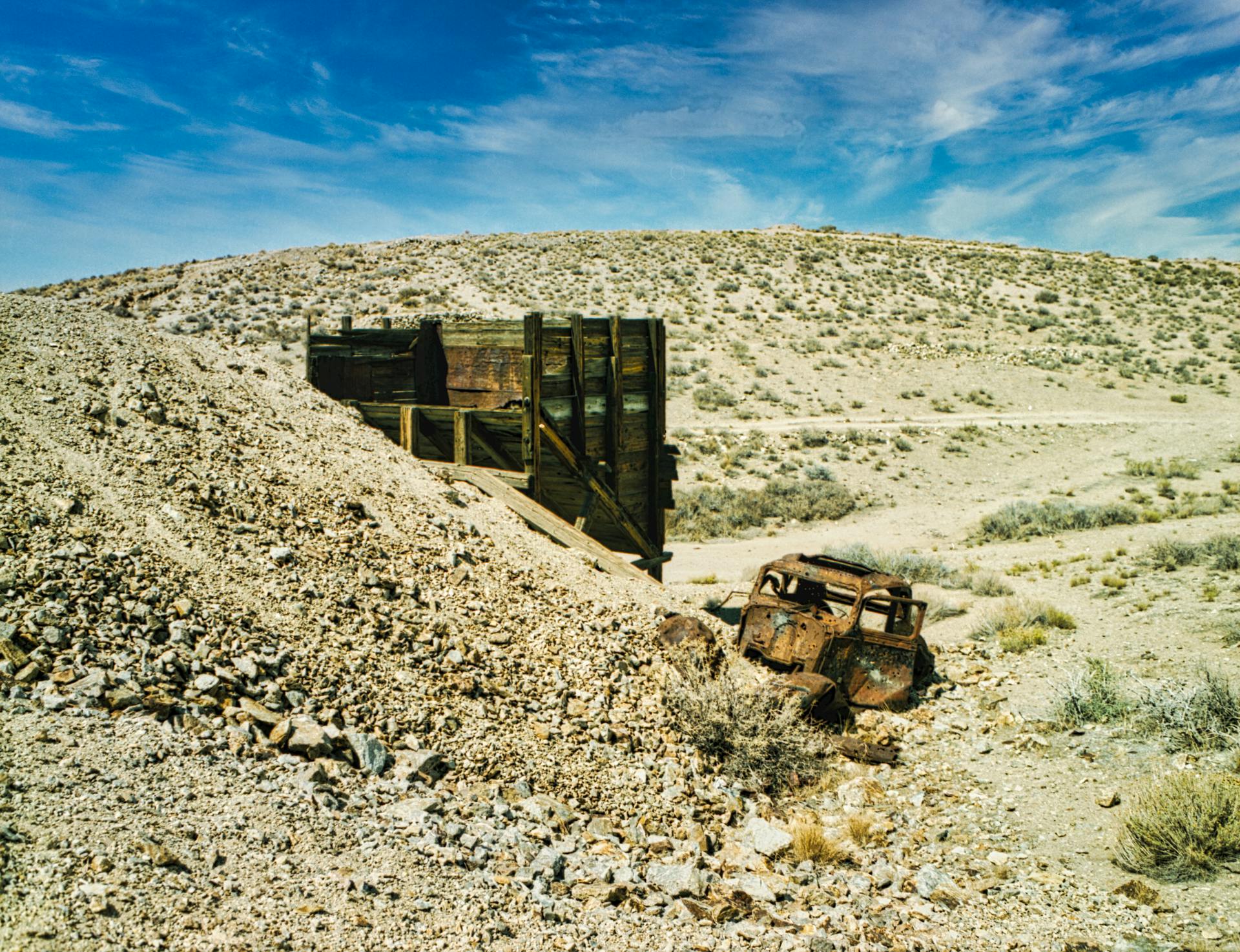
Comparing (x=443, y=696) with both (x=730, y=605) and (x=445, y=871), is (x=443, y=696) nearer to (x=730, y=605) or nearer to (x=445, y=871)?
(x=445, y=871)

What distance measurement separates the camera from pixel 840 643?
6.98 metres

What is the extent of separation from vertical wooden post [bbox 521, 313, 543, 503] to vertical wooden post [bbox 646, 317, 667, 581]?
5.99ft

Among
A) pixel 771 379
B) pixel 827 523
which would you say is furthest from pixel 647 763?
pixel 771 379

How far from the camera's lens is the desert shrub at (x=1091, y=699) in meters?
6.39

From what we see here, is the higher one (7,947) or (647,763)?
(7,947)

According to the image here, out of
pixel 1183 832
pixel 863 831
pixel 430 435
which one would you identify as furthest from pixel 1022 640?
pixel 430 435

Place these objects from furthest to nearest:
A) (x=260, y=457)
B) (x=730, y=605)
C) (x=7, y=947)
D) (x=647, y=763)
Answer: (x=730, y=605) → (x=260, y=457) → (x=647, y=763) → (x=7, y=947)

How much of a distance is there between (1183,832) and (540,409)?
231 inches

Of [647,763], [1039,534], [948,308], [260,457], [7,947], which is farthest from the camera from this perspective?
[948,308]

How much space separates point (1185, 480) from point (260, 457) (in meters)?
21.7

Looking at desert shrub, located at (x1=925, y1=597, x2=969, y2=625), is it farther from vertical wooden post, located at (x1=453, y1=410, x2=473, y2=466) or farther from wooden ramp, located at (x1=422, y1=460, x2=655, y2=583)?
vertical wooden post, located at (x1=453, y1=410, x2=473, y2=466)

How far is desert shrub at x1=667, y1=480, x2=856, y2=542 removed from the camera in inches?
715

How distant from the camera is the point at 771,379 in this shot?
3275 centimetres

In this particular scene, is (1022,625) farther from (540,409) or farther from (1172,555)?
(540,409)
